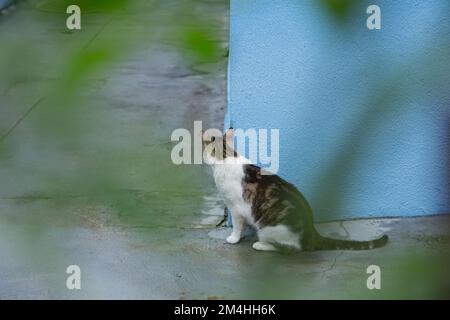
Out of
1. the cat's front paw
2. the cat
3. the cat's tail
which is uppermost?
the cat

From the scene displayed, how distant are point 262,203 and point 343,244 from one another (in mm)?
444

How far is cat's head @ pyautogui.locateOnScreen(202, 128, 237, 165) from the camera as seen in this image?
13.8 ft

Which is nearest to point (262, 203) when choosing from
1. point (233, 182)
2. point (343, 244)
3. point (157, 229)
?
point (233, 182)

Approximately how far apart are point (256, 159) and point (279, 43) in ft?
2.07

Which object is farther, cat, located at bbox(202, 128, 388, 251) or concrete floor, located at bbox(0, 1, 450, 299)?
cat, located at bbox(202, 128, 388, 251)

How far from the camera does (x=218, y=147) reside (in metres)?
4.21

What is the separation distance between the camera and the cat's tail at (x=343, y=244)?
163 inches

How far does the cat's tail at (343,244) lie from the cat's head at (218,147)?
0.60 m

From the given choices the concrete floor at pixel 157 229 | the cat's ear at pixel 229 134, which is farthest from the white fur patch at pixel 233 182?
the concrete floor at pixel 157 229

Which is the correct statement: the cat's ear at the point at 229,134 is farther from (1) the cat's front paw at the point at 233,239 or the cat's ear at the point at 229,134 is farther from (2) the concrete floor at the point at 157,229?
(1) the cat's front paw at the point at 233,239

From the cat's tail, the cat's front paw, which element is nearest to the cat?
the cat's tail

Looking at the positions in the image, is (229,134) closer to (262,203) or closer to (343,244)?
(262,203)

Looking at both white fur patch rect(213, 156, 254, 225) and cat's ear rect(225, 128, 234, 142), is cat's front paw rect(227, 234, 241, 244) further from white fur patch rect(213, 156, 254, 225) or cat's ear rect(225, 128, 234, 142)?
cat's ear rect(225, 128, 234, 142)

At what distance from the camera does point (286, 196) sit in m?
4.08
